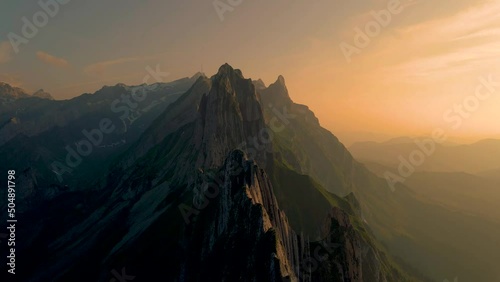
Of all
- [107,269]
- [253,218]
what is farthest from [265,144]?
[253,218]

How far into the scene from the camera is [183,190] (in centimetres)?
14612

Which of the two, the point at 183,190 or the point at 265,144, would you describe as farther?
the point at 265,144

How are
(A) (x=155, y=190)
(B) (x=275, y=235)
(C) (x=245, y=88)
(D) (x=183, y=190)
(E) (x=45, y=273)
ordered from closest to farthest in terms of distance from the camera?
1. (B) (x=275, y=235)
2. (D) (x=183, y=190)
3. (E) (x=45, y=273)
4. (A) (x=155, y=190)
5. (C) (x=245, y=88)

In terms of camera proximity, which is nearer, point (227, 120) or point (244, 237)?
point (244, 237)

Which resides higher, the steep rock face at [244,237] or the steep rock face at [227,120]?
the steep rock face at [227,120]

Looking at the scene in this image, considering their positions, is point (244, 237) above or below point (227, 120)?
below

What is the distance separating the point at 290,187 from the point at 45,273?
413ft

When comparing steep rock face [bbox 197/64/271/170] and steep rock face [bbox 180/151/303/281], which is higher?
steep rock face [bbox 197/64/271/170]

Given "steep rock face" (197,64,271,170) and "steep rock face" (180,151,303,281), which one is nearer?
"steep rock face" (180,151,303,281)

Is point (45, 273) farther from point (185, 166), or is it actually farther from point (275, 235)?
point (275, 235)

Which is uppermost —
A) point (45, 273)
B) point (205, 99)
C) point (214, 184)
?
point (205, 99)

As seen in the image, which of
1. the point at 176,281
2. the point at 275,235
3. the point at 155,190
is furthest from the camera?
the point at 155,190

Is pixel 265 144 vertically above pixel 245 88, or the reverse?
pixel 245 88

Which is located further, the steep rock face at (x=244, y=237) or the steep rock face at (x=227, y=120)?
the steep rock face at (x=227, y=120)
